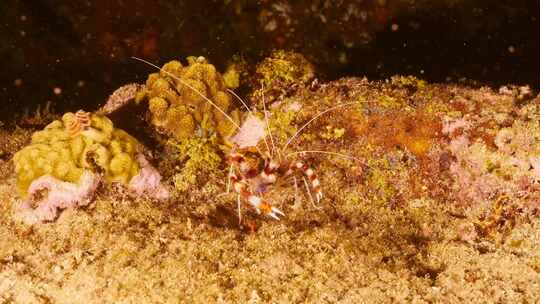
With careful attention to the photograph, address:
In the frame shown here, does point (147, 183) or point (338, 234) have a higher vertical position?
point (338, 234)

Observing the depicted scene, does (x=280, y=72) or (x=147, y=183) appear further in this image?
(x=280, y=72)

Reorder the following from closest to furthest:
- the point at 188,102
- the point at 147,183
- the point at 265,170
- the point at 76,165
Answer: the point at 76,165
the point at 147,183
the point at 265,170
the point at 188,102

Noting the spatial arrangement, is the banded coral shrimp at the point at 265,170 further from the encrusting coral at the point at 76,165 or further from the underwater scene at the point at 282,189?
the encrusting coral at the point at 76,165

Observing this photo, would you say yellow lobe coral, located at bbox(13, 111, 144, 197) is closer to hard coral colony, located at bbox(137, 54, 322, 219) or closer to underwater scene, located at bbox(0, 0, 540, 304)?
underwater scene, located at bbox(0, 0, 540, 304)

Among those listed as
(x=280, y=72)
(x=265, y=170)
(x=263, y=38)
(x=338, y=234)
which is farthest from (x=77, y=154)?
(x=263, y=38)

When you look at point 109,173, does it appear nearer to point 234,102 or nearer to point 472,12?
point 234,102

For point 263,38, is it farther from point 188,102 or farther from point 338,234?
point 338,234

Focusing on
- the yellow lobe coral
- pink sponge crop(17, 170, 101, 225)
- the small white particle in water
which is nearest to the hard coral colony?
the yellow lobe coral
